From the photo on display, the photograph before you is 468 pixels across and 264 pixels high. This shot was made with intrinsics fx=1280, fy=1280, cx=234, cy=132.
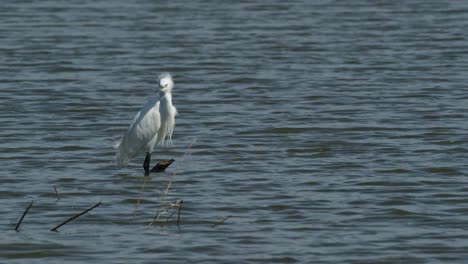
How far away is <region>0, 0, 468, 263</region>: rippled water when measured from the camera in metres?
9.87

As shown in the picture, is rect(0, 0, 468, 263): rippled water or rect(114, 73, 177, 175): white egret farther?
rect(114, 73, 177, 175): white egret

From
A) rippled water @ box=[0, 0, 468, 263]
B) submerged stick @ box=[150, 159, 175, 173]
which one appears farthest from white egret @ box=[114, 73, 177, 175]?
rippled water @ box=[0, 0, 468, 263]

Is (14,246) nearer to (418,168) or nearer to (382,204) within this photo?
(382,204)

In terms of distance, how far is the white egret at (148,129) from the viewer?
→ 1312 centimetres

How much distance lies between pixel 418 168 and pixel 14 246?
4.70 m

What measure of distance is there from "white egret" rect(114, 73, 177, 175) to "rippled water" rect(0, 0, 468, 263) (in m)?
0.21

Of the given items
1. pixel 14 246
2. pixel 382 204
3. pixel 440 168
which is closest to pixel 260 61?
pixel 440 168

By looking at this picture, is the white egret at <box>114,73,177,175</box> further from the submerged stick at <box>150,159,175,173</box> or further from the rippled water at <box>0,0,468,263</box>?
the rippled water at <box>0,0,468,263</box>

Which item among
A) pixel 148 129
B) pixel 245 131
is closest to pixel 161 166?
pixel 148 129

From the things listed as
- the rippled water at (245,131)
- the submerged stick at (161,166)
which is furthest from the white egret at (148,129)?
the rippled water at (245,131)

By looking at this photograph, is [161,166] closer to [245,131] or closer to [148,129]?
[148,129]

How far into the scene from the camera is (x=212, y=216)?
10.7 metres

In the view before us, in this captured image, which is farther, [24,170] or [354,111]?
[354,111]

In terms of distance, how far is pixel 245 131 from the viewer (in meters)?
15.0
